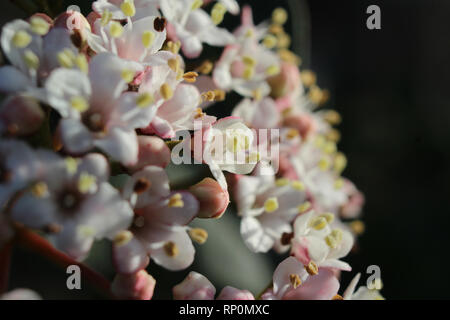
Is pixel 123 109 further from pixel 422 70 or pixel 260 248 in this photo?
pixel 422 70

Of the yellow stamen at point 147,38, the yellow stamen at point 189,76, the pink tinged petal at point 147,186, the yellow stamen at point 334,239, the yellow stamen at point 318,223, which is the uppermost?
the yellow stamen at point 147,38

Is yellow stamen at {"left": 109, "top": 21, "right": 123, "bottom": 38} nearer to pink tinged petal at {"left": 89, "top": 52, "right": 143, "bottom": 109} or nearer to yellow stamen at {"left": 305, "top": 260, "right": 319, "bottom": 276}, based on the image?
pink tinged petal at {"left": 89, "top": 52, "right": 143, "bottom": 109}

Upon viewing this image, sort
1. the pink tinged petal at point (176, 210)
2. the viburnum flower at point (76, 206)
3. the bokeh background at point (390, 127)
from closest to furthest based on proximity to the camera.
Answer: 1. the viburnum flower at point (76, 206)
2. the pink tinged petal at point (176, 210)
3. the bokeh background at point (390, 127)

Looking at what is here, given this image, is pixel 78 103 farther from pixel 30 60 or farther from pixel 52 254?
pixel 52 254

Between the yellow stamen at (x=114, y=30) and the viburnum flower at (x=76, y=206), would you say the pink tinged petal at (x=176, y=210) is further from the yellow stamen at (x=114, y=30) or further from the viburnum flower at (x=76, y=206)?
the yellow stamen at (x=114, y=30)

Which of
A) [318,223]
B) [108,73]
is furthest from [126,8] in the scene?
[318,223]

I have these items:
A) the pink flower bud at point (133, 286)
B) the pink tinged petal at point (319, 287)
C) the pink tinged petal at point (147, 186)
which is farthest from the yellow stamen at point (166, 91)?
the pink tinged petal at point (319, 287)
